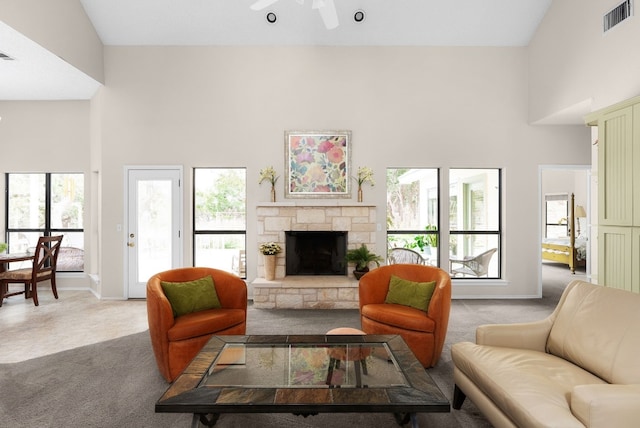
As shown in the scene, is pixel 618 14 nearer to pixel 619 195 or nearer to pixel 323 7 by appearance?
pixel 619 195

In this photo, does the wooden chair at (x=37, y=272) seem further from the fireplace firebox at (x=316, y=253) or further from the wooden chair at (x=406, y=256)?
the wooden chair at (x=406, y=256)

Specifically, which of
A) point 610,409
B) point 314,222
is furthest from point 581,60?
point 610,409

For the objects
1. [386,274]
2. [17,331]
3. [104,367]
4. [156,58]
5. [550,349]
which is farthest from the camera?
[156,58]

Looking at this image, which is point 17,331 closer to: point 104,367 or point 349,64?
point 104,367

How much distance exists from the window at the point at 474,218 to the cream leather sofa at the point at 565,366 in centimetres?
328

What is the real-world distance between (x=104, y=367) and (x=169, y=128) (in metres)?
3.67

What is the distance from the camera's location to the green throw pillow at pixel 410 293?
3.45 metres

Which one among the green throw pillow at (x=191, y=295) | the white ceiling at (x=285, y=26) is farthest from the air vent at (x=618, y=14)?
the green throw pillow at (x=191, y=295)

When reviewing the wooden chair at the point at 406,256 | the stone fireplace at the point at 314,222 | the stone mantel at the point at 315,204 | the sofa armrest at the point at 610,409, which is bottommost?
the sofa armrest at the point at 610,409

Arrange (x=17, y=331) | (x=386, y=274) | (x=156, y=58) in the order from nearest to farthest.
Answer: (x=386, y=274), (x=17, y=331), (x=156, y=58)

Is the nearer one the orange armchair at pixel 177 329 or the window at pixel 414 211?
the orange armchair at pixel 177 329

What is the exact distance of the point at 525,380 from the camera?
6.42 feet

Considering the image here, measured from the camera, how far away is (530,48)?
5660 mm

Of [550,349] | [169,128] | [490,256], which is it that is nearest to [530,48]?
[490,256]
